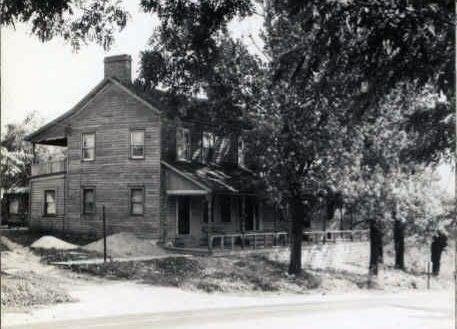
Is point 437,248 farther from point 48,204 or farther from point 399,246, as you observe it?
point 48,204

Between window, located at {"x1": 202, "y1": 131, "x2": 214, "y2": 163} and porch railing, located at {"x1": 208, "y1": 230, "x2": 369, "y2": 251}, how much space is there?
347 centimetres

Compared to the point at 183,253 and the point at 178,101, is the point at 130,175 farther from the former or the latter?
the point at 178,101

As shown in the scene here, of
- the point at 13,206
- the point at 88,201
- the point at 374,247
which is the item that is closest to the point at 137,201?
the point at 88,201

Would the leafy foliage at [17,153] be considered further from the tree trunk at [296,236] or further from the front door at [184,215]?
the front door at [184,215]

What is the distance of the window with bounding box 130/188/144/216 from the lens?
22567mm

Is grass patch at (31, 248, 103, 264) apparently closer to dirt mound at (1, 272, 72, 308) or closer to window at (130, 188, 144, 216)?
dirt mound at (1, 272, 72, 308)

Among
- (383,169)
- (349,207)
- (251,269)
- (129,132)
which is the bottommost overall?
(251,269)

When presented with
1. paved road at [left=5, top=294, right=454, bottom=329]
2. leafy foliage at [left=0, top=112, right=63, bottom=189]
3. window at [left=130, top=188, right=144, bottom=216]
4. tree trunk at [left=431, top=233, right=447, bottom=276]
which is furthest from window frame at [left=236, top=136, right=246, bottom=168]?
leafy foliage at [left=0, top=112, right=63, bottom=189]

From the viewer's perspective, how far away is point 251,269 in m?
20.6

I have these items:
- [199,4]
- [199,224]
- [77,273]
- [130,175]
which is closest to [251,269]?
[199,224]

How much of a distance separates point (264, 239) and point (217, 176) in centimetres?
423

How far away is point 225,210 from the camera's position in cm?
2584

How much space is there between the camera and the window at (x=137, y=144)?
2233 cm

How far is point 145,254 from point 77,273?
514cm
